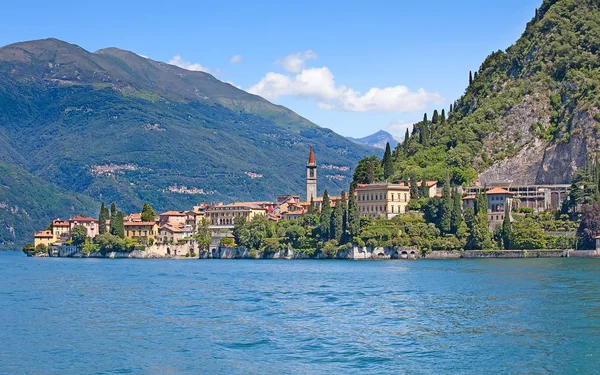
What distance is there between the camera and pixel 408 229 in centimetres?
10531

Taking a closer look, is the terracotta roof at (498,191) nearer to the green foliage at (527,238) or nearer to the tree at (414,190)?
the tree at (414,190)

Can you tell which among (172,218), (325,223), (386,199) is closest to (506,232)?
(386,199)

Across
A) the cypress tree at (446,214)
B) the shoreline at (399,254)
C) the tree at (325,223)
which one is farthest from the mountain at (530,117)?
the shoreline at (399,254)

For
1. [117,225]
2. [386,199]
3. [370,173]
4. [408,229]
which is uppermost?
[370,173]

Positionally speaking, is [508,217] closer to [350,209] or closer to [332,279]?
[350,209]

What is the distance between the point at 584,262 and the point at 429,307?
3973cm

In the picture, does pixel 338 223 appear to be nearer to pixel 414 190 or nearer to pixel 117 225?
pixel 414 190

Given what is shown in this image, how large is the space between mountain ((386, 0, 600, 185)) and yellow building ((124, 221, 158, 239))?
35.6 meters

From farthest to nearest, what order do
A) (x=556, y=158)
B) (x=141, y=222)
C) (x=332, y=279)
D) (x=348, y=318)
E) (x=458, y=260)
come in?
1. (x=141, y=222)
2. (x=556, y=158)
3. (x=458, y=260)
4. (x=332, y=279)
5. (x=348, y=318)

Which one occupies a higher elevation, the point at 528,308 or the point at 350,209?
the point at 350,209

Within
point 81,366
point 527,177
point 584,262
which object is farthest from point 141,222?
point 81,366

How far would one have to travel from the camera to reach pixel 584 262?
283 ft

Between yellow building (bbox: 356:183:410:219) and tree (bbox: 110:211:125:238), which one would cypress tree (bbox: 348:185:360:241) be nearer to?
yellow building (bbox: 356:183:410:219)

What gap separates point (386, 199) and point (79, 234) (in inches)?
1838
